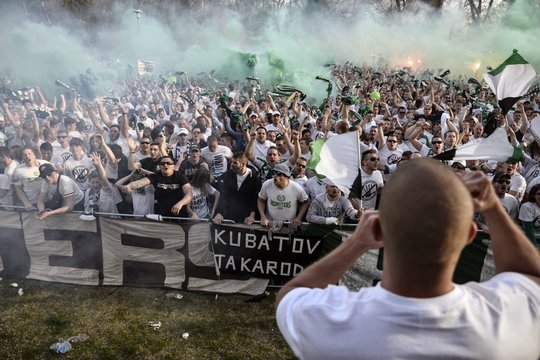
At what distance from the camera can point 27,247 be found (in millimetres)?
6191

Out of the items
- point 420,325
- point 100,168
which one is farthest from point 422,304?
point 100,168

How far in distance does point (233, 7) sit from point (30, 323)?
4084 cm

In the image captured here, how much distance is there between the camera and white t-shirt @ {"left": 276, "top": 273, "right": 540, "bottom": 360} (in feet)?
3.86

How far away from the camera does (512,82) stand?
540 cm

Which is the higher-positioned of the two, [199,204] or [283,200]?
[283,200]

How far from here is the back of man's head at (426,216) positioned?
45.4 inches

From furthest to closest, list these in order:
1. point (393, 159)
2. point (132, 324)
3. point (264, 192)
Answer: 1. point (393, 159)
2. point (264, 192)
3. point (132, 324)

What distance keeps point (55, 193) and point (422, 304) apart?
20.8 ft

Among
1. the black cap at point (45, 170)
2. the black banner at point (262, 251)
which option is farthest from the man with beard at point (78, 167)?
the black banner at point (262, 251)

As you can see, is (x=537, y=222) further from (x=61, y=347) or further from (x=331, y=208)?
(x=61, y=347)

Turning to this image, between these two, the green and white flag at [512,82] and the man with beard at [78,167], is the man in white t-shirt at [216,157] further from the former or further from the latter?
the green and white flag at [512,82]

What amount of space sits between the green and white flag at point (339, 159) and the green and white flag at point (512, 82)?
6.89 ft

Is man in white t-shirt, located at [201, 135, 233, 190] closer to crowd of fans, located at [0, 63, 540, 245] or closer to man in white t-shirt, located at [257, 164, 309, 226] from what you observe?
crowd of fans, located at [0, 63, 540, 245]

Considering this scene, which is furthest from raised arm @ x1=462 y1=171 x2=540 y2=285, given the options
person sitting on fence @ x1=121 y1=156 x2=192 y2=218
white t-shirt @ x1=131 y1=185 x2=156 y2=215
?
white t-shirt @ x1=131 y1=185 x2=156 y2=215
